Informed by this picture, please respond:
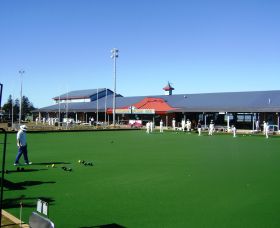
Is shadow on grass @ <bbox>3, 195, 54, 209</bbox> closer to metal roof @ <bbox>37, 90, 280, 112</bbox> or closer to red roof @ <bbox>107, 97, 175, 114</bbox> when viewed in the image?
metal roof @ <bbox>37, 90, 280, 112</bbox>

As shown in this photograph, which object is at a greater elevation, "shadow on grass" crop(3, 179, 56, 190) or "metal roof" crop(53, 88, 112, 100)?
"metal roof" crop(53, 88, 112, 100)

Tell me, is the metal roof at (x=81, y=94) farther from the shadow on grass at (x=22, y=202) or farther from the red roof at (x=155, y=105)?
the shadow on grass at (x=22, y=202)

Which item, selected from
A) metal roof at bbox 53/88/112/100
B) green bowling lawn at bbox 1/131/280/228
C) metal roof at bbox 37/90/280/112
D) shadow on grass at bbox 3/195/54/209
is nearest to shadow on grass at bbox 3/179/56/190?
green bowling lawn at bbox 1/131/280/228

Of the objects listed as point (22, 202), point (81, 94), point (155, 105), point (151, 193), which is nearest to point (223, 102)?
point (155, 105)

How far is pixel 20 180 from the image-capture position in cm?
941

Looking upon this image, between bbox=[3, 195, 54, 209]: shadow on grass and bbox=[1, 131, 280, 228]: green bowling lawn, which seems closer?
bbox=[1, 131, 280, 228]: green bowling lawn

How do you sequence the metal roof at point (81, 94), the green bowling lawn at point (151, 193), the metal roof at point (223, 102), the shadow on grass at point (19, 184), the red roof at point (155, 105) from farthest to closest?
the metal roof at point (81, 94), the red roof at point (155, 105), the metal roof at point (223, 102), the shadow on grass at point (19, 184), the green bowling lawn at point (151, 193)

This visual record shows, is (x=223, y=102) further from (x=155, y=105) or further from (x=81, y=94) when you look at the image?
(x=81, y=94)

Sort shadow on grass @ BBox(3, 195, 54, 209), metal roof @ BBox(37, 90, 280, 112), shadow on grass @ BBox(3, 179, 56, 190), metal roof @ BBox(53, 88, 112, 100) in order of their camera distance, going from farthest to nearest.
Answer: metal roof @ BBox(53, 88, 112, 100) < metal roof @ BBox(37, 90, 280, 112) < shadow on grass @ BBox(3, 179, 56, 190) < shadow on grass @ BBox(3, 195, 54, 209)

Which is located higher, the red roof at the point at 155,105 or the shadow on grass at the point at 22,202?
the red roof at the point at 155,105

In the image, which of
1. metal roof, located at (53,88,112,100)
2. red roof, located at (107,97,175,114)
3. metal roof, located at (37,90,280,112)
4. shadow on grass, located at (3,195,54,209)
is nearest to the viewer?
shadow on grass, located at (3,195,54,209)

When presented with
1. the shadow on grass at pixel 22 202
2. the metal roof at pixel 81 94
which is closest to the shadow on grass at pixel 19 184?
the shadow on grass at pixel 22 202

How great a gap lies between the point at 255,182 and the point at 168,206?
3404 mm

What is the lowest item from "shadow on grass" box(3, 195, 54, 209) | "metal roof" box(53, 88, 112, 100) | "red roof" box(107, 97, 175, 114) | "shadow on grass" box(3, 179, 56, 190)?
"shadow on grass" box(3, 195, 54, 209)
